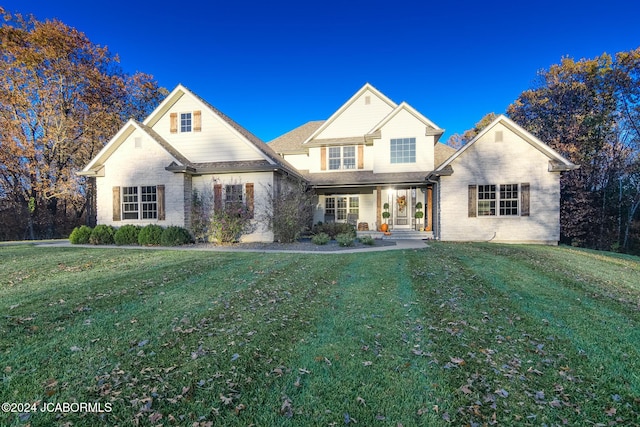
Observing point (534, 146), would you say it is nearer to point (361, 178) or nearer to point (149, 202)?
point (361, 178)

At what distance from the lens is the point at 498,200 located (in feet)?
45.6

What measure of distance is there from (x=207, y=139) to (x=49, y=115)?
1260 centimetres

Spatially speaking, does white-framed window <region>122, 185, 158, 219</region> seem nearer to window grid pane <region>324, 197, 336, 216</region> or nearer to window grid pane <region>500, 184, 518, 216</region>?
window grid pane <region>324, 197, 336, 216</region>

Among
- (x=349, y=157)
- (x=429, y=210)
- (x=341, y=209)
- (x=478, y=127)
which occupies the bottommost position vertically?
(x=429, y=210)

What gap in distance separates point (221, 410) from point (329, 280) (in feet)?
14.3

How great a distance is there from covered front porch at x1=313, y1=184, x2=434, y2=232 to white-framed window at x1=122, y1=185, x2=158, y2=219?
8.84m

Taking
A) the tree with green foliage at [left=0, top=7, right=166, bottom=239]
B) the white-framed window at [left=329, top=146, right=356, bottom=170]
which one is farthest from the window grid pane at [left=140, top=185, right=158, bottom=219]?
the white-framed window at [left=329, top=146, right=356, bottom=170]

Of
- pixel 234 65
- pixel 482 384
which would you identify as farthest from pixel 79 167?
pixel 482 384

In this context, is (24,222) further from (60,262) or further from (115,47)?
(60,262)

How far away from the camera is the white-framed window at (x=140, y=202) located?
1403cm

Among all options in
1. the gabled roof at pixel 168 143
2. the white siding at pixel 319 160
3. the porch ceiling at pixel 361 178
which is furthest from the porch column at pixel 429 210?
the gabled roof at pixel 168 143

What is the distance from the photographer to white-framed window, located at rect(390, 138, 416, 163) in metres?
16.6

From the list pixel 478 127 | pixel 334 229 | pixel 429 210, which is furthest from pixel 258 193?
pixel 478 127

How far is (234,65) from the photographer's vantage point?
19.2 m
